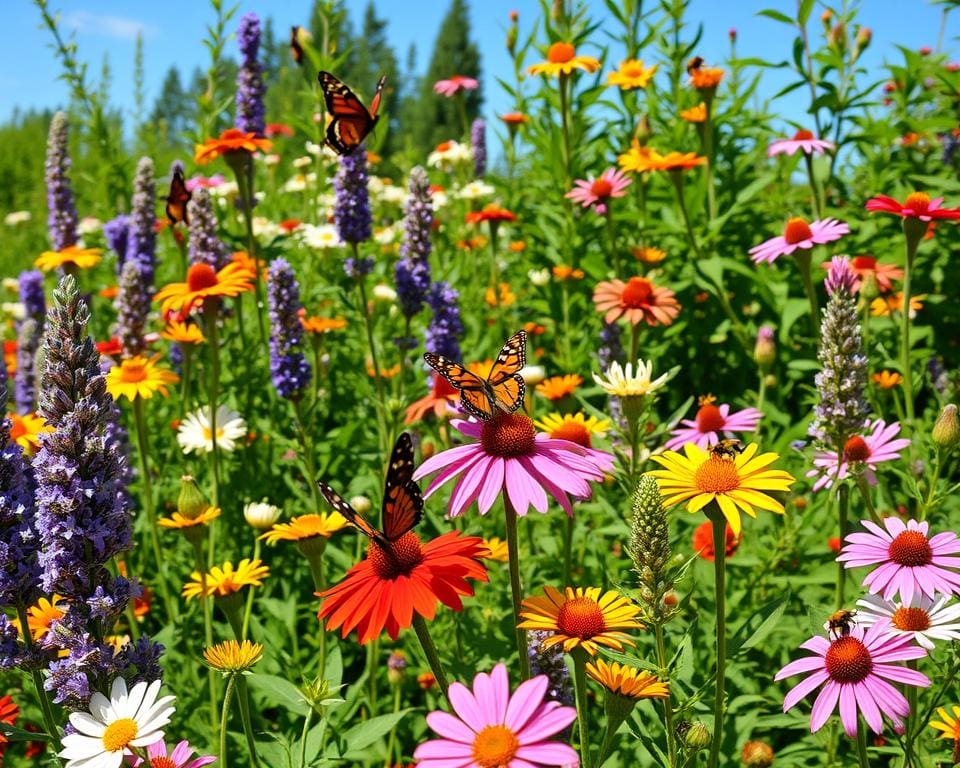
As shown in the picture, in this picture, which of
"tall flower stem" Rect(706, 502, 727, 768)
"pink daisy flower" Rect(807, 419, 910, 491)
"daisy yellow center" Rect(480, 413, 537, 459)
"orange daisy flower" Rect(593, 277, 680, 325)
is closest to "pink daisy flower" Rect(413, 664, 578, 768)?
"daisy yellow center" Rect(480, 413, 537, 459)

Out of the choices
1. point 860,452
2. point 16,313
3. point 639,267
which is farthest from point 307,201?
point 860,452

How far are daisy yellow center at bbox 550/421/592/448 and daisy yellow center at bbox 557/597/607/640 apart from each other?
0.97m

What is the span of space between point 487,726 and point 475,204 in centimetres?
594

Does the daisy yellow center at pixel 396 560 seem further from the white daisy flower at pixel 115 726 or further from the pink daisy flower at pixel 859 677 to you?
the pink daisy flower at pixel 859 677

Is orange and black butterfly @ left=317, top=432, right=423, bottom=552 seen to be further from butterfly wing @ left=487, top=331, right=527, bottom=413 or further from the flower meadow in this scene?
butterfly wing @ left=487, top=331, right=527, bottom=413

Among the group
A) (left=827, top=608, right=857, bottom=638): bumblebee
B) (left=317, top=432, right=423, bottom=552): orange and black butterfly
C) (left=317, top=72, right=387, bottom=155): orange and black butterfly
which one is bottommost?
(left=827, top=608, right=857, bottom=638): bumblebee

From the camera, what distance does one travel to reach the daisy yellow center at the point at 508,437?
5.41ft

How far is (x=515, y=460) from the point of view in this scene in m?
1.64

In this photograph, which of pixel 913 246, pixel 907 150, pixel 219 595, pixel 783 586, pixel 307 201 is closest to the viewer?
pixel 219 595

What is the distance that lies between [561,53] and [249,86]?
6.35 ft

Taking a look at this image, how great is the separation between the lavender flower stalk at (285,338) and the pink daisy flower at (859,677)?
2.61 metres

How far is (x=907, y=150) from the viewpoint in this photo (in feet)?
17.6

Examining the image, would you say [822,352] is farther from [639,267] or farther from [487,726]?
[639,267]

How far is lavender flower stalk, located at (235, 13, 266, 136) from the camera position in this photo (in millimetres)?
4746
